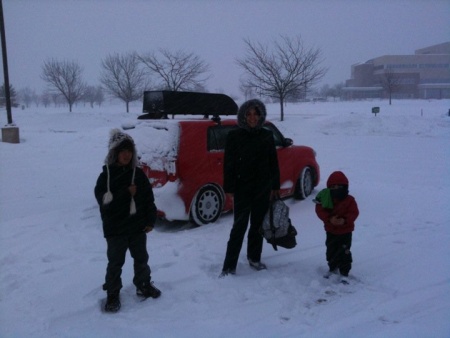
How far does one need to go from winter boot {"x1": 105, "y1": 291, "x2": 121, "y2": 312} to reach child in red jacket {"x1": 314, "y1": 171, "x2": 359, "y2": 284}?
204cm

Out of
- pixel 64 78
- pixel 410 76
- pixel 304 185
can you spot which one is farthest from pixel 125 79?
pixel 410 76

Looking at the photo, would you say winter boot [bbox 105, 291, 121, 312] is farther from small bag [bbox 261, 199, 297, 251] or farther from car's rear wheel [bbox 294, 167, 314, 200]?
car's rear wheel [bbox 294, 167, 314, 200]

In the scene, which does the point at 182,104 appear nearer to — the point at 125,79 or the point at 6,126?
the point at 6,126

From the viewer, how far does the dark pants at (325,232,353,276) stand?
3.84 m

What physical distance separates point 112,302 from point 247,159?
182 cm

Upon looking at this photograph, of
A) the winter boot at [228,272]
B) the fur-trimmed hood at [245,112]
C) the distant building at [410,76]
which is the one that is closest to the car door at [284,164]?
the fur-trimmed hood at [245,112]

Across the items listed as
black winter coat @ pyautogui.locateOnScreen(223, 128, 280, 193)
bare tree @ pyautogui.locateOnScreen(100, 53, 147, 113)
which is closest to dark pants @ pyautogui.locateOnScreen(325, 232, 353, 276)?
black winter coat @ pyautogui.locateOnScreen(223, 128, 280, 193)

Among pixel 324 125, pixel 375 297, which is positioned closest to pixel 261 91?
pixel 324 125

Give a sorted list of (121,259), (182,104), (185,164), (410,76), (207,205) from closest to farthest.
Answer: (121,259) → (185,164) → (207,205) → (182,104) → (410,76)

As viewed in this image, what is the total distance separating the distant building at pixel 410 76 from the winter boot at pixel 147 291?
95.1m

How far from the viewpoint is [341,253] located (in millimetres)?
Result: 3846

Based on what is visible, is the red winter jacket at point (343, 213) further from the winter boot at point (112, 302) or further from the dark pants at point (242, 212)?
the winter boot at point (112, 302)

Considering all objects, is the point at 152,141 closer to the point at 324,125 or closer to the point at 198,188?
the point at 198,188

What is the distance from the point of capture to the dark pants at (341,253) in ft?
12.6
